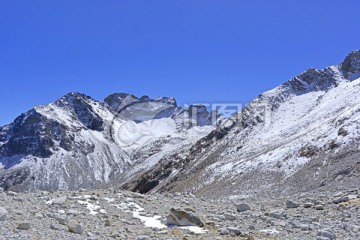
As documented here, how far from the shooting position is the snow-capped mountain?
67875mm

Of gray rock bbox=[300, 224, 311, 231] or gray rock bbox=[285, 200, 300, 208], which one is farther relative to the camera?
A: gray rock bbox=[285, 200, 300, 208]

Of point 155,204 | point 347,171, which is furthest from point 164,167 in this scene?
point 155,204

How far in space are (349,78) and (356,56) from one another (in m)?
16.5

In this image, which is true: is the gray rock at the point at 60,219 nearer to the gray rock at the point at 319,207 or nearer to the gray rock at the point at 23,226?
the gray rock at the point at 23,226

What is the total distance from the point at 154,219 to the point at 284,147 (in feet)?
244

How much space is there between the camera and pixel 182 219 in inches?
790

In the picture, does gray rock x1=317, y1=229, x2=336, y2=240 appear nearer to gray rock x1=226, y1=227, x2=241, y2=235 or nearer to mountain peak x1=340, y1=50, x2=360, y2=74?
gray rock x1=226, y1=227, x2=241, y2=235

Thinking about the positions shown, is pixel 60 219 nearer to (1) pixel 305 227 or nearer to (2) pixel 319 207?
(1) pixel 305 227

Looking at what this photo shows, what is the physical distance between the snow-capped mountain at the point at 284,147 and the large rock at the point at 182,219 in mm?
24717

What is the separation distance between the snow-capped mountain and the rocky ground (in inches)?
747

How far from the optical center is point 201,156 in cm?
15800

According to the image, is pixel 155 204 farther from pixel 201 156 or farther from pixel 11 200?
pixel 201 156

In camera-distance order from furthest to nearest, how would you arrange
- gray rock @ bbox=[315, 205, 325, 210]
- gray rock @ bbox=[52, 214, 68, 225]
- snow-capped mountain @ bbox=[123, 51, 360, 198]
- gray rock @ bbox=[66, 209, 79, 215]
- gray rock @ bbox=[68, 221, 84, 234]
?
snow-capped mountain @ bbox=[123, 51, 360, 198] → gray rock @ bbox=[315, 205, 325, 210] → gray rock @ bbox=[66, 209, 79, 215] → gray rock @ bbox=[52, 214, 68, 225] → gray rock @ bbox=[68, 221, 84, 234]

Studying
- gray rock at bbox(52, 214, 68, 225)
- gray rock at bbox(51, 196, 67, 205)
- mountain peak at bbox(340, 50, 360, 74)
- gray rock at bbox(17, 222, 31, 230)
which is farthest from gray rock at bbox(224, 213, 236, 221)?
mountain peak at bbox(340, 50, 360, 74)
